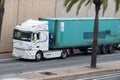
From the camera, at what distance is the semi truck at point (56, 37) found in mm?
34938

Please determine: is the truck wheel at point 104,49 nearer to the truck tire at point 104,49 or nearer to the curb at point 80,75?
the truck tire at point 104,49

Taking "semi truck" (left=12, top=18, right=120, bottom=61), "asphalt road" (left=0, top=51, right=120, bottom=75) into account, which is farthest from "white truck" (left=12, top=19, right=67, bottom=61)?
"asphalt road" (left=0, top=51, right=120, bottom=75)

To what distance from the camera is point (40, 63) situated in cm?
3362

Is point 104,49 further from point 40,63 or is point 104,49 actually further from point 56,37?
point 40,63

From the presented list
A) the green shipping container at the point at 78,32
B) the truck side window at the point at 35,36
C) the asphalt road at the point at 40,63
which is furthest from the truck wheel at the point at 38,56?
the green shipping container at the point at 78,32

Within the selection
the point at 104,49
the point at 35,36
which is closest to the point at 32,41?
the point at 35,36

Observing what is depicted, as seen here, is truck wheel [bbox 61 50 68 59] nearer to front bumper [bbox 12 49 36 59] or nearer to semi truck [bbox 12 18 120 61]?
semi truck [bbox 12 18 120 61]

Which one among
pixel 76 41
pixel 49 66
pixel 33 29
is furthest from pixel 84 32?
→ pixel 49 66

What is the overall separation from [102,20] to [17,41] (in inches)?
392

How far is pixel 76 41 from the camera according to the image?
39.1 metres

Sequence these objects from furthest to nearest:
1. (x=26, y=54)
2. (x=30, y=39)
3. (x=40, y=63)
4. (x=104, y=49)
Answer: (x=104, y=49) < (x=30, y=39) < (x=26, y=54) < (x=40, y=63)

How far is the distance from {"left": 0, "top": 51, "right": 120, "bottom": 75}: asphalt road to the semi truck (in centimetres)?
66

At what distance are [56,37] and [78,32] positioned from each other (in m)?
3.01

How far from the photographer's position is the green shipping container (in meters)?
37.2
